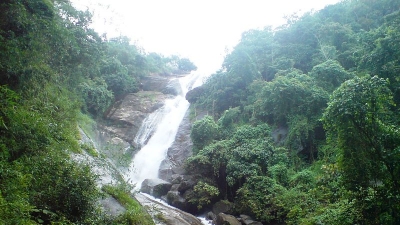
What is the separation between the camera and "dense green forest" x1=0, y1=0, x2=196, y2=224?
664 centimetres

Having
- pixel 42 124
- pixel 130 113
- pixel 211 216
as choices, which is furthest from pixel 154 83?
pixel 42 124

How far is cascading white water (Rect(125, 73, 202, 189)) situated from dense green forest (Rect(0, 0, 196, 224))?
8.89 m

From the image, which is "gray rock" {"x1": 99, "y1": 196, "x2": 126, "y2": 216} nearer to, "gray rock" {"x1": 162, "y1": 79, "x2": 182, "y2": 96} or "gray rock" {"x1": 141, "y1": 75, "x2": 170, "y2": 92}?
"gray rock" {"x1": 162, "y1": 79, "x2": 182, "y2": 96}

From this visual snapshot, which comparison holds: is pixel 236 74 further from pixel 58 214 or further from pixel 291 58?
pixel 58 214

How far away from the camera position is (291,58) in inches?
939

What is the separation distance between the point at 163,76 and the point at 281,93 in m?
24.4

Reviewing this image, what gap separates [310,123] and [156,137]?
14744mm

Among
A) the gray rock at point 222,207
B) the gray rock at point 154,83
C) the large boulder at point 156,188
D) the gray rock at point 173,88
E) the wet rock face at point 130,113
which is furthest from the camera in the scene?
the gray rock at point 154,83

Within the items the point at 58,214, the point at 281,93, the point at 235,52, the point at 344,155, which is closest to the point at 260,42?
the point at 235,52

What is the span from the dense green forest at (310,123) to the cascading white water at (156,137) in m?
2.36

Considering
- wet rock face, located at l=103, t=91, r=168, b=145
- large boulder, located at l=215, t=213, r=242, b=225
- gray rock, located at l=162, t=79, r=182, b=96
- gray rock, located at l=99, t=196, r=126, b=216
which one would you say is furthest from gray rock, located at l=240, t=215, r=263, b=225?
gray rock, located at l=162, t=79, r=182, b=96

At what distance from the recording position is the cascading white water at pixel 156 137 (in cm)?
2283

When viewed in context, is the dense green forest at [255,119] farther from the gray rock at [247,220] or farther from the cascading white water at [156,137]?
the cascading white water at [156,137]

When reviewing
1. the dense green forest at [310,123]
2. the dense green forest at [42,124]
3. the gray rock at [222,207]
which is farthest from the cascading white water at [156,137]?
the dense green forest at [42,124]
